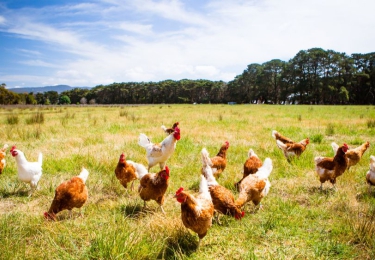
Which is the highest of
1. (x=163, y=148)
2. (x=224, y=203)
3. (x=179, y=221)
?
(x=163, y=148)

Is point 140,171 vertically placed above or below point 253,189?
above

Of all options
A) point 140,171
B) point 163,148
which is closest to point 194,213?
point 140,171

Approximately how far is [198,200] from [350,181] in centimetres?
374

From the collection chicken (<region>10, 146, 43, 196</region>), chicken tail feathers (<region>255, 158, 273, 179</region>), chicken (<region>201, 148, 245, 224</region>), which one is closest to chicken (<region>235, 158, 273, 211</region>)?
chicken tail feathers (<region>255, 158, 273, 179</region>)

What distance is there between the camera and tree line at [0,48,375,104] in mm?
53406

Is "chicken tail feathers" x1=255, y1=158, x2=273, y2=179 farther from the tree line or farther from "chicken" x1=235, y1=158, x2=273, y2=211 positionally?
the tree line

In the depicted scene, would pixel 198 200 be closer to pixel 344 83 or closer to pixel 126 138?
pixel 126 138

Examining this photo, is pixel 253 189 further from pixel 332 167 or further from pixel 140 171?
pixel 140 171

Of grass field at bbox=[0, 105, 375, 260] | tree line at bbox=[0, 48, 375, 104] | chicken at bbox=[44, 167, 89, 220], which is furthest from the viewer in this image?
tree line at bbox=[0, 48, 375, 104]

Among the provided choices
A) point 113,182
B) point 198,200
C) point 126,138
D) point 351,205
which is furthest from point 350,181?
point 126,138

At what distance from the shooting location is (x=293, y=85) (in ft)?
199

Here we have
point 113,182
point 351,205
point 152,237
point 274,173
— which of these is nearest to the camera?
point 152,237

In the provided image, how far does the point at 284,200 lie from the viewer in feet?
12.6

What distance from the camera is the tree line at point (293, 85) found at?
53406 mm
